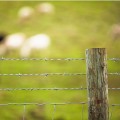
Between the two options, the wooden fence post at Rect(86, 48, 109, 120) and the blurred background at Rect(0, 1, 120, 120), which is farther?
the blurred background at Rect(0, 1, 120, 120)

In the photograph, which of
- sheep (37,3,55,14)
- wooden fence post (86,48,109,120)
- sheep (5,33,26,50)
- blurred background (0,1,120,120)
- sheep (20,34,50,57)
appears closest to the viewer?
wooden fence post (86,48,109,120)

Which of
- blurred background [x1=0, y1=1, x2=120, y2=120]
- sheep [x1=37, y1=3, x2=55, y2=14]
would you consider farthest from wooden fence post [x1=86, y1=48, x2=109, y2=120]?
sheep [x1=37, y1=3, x2=55, y2=14]

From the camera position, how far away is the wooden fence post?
4223 mm

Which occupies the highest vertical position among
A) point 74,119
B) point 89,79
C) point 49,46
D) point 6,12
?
point 6,12

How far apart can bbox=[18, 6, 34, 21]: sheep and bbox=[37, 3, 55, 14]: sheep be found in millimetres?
419

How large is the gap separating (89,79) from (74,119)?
27.5ft

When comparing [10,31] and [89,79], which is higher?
[10,31]

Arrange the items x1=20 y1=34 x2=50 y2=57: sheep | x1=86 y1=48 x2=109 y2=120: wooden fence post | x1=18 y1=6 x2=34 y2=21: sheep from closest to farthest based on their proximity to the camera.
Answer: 1. x1=86 y1=48 x2=109 y2=120: wooden fence post
2. x1=20 y1=34 x2=50 y2=57: sheep
3. x1=18 y1=6 x2=34 y2=21: sheep

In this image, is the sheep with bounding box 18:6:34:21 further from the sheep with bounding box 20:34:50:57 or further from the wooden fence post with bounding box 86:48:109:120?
the wooden fence post with bounding box 86:48:109:120

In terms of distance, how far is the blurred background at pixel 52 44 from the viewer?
1331cm

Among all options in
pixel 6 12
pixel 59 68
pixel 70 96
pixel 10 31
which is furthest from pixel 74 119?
pixel 6 12

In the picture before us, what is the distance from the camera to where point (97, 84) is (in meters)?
4.23

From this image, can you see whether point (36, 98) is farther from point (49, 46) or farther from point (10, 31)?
point (10, 31)

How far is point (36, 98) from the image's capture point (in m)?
13.6
